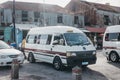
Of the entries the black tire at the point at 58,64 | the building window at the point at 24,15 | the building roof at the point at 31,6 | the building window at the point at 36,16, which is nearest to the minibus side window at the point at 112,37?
the black tire at the point at 58,64

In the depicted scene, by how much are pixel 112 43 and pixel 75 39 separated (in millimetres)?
4092

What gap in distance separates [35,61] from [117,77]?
6459 mm

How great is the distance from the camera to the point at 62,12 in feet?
135

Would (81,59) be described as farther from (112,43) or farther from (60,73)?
(112,43)

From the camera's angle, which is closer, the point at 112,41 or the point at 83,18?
the point at 112,41

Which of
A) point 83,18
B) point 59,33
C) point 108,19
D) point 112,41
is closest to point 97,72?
point 59,33

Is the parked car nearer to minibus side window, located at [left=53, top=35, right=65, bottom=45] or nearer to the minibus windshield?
minibus side window, located at [left=53, top=35, right=65, bottom=45]

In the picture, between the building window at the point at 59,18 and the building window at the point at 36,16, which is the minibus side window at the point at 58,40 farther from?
the building window at the point at 59,18

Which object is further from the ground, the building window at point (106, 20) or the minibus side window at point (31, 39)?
the building window at point (106, 20)

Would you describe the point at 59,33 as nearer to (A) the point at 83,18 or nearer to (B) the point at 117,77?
(B) the point at 117,77

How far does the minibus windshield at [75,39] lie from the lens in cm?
1324

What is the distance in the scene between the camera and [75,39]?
44.4 feet

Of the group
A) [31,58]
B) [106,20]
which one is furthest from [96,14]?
[31,58]

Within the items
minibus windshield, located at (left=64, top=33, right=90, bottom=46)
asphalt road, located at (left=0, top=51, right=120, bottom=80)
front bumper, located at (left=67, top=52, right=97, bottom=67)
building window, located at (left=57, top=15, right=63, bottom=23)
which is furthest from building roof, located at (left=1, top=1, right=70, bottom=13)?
front bumper, located at (left=67, top=52, right=97, bottom=67)
